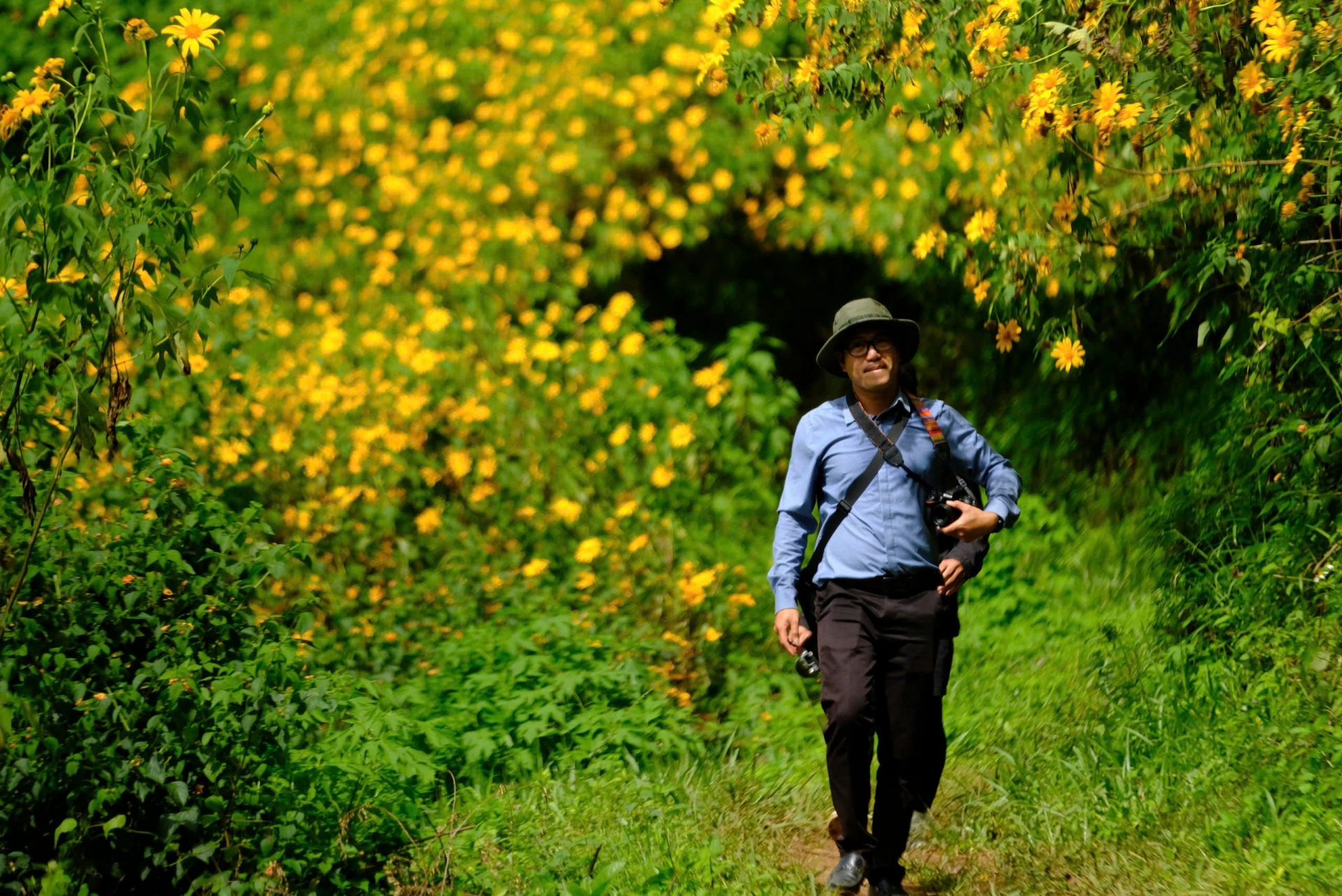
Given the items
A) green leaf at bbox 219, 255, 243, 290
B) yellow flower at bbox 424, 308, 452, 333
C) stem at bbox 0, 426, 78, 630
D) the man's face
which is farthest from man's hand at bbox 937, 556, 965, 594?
yellow flower at bbox 424, 308, 452, 333

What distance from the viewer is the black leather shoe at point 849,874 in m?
3.65

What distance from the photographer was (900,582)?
143 inches

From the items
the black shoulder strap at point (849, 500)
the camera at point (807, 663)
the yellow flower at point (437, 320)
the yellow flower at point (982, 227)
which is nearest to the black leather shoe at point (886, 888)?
the camera at point (807, 663)

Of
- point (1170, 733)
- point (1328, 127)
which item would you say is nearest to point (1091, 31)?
point (1328, 127)

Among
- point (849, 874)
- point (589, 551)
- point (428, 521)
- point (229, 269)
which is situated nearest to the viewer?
point (229, 269)

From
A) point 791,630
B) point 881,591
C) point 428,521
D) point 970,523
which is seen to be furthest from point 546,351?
point 970,523

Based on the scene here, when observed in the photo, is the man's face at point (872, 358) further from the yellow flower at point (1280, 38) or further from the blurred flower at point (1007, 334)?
the yellow flower at point (1280, 38)

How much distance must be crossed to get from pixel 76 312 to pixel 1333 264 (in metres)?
3.40

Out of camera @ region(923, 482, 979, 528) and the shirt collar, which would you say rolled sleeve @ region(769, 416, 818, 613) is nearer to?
the shirt collar

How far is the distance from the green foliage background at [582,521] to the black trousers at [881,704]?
316mm

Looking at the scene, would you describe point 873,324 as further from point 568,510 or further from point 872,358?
point 568,510

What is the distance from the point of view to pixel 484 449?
5820 mm

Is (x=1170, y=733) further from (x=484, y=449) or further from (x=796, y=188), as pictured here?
(x=796, y=188)

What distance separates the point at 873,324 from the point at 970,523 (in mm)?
573
